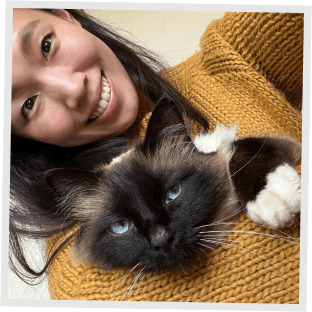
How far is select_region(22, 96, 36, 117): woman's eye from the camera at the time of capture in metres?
0.93

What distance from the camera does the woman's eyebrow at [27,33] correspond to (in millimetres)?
927

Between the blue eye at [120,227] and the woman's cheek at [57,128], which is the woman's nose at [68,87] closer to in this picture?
the woman's cheek at [57,128]

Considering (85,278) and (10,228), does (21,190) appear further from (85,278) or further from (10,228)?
(85,278)

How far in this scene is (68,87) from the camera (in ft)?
3.05

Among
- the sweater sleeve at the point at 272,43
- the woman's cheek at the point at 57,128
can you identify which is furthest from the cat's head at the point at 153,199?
the sweater sleeve at the point at 272,43

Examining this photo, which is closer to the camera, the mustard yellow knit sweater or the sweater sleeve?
the mustard yellow knit sweater

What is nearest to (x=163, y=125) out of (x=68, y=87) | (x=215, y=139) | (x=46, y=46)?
(x=215, y=139)

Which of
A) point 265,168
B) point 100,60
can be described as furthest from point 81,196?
point 265,168

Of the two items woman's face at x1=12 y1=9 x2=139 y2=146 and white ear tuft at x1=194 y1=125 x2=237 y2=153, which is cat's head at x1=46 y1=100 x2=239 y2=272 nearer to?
white ear tuft at x1=194 y1=125 x2=237 y2=153

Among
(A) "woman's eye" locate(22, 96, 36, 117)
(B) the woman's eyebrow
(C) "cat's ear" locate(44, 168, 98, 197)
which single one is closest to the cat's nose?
(C) "cat's ear" locate(44, 168, 98, 197)

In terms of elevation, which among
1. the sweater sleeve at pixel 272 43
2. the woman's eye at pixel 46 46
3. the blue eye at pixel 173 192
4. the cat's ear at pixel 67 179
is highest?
the sweater sleeve at pixel 272 43

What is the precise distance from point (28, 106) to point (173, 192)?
1.52 ft

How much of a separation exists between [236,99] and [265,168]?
9.8 inches

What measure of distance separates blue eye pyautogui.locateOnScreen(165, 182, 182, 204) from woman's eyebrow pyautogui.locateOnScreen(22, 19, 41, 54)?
54 cm
